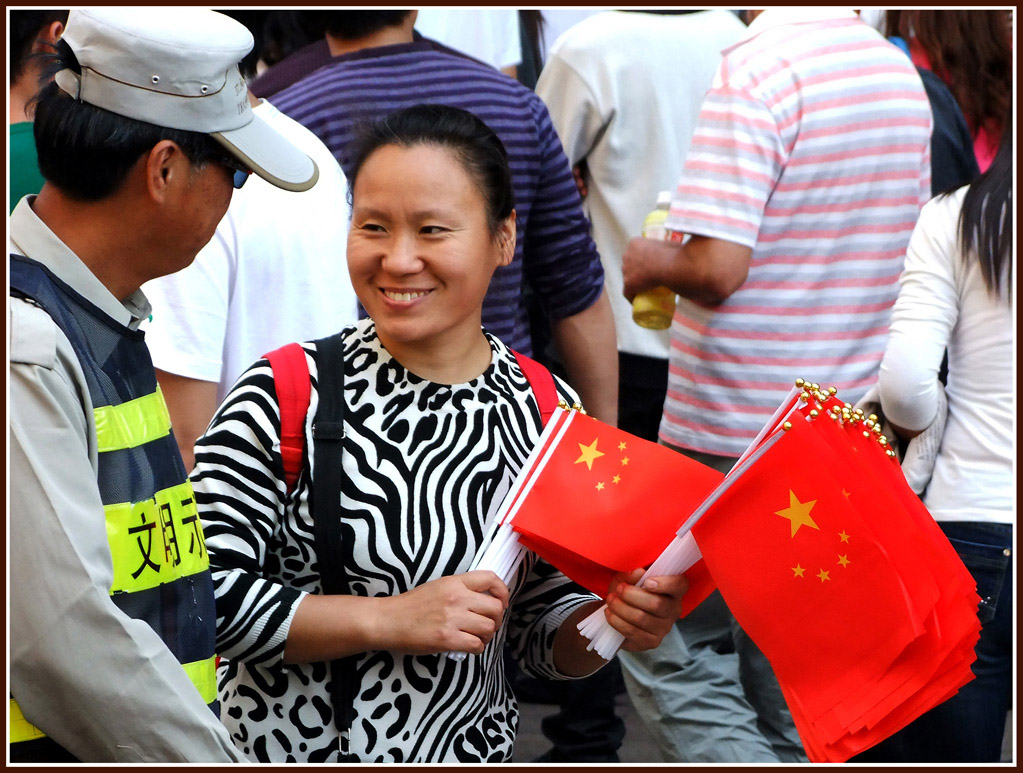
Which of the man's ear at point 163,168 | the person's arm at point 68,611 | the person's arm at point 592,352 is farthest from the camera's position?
the person's arm at point 592,352

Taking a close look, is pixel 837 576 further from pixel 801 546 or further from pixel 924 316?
pixel 924 316

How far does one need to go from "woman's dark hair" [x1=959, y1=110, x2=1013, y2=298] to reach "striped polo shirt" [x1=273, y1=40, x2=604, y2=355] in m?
1.07

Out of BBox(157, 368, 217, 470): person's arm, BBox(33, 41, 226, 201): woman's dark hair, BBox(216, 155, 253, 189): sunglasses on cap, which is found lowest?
BBox(157, 368, 217, 470): person's arm

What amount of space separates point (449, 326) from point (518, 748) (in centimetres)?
261

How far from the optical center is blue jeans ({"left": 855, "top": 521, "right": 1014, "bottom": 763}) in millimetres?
2865

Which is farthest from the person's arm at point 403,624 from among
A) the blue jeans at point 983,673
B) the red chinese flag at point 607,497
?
the blue jeans at point 983,673

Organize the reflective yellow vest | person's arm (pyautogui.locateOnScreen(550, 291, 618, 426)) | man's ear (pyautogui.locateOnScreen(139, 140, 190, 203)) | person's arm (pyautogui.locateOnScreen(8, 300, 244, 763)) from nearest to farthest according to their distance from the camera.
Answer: person's arm (pyautogui.locateOnScreen(8, 300, 244, 763)), the reflective yellow vest, man's ear (pyautogui.locateOnScreen(139, 140, 190, 203)), person's arm (pyautogui.locateOnScreen(550, 291, 618, 426))

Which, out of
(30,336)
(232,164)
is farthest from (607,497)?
(30,336)

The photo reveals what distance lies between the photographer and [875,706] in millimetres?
1925

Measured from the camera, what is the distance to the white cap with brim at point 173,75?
1811mm

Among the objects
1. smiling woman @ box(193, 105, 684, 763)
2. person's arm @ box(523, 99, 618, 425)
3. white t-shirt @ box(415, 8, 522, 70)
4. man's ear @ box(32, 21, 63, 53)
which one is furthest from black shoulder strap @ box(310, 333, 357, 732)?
white t-shirt @ box(415, 8, 522, 70)

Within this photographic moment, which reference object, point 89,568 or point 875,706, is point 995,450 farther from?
point 89,568

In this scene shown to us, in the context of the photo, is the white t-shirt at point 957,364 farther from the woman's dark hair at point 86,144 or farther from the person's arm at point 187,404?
the woman's dark hair at point 86,144

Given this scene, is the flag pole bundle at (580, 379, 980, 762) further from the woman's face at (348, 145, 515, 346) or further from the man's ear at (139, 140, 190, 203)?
the man's ear at (139, 140, 190, 203)
